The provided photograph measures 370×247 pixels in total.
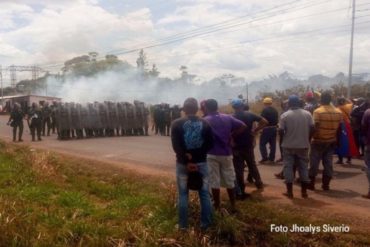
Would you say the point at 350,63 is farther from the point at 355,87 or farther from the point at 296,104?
the point at 296,104

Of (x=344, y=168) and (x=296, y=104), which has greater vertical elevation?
(x=296, y=104)

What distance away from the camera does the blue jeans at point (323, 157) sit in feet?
29.3

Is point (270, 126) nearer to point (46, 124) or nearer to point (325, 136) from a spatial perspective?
point (325, 136)

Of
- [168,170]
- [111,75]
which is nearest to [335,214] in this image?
[168,170]

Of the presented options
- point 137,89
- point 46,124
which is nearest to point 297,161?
point 46,124

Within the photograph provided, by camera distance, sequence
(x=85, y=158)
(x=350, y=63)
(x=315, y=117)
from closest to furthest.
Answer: (x=315, y=117), (x=85, y=158), (x=350, y=63)

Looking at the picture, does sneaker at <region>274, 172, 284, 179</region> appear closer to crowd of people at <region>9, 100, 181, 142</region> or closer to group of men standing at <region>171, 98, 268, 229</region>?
group of men standing at <region>171, 98, 268, 229</region>

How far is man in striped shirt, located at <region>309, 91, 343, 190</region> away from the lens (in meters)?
8.84

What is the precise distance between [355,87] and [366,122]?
27968 mm

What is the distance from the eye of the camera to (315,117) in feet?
29.3

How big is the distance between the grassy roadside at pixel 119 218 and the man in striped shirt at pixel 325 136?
1.63 meters

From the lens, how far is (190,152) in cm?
631

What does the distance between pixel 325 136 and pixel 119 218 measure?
13.6 feet

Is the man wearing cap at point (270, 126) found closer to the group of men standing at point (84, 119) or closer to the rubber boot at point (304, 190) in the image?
the rubber boot at point (304, 190)
